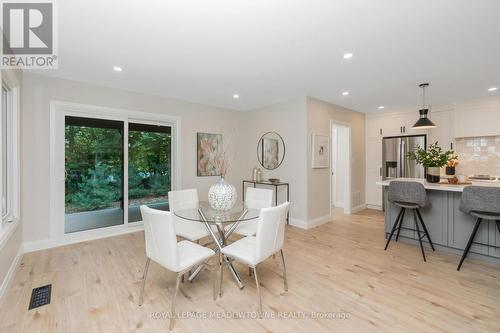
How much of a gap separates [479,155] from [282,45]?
15.6 feet

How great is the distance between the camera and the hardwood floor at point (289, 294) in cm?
183

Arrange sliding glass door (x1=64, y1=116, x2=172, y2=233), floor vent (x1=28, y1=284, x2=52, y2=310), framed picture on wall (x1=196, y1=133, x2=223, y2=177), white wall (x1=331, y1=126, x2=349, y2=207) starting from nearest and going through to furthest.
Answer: floor vent (x1=28, y1=284, x2=52, y2=310) < sliding glass door (x1=64, y1=116, x2=172, y2=233) < framed picture on wall (x1=196, y1=133, x2=223, y2=177) < white wall (x1=331, y1=126, x2=349, y2=207)

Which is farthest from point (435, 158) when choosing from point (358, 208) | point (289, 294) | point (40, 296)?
point (40, 296)

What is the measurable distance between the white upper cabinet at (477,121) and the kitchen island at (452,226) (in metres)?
1.99

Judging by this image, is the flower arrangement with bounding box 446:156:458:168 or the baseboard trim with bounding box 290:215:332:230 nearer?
the flower arrangement with bounding box 446:156:458:168

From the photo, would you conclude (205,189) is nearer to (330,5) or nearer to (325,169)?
(325,169)

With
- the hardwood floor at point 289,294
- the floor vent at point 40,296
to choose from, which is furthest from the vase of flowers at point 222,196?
the floor vent at point 40,296

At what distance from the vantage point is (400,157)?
5383mm

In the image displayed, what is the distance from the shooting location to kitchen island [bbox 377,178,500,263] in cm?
289

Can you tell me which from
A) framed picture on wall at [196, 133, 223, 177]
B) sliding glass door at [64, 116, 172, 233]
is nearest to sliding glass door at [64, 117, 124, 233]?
sliding glass door at [64, 116, 172, 233]

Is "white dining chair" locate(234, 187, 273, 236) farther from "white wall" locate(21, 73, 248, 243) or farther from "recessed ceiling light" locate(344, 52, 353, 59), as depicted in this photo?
"white wall" locate(21, 73, 248, 243)

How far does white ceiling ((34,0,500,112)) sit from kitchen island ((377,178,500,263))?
161 cm

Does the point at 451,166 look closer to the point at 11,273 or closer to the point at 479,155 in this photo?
the point at 479,155

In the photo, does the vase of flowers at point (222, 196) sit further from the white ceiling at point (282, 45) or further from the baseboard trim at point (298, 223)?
the baseboard trim at point (298, 223)
